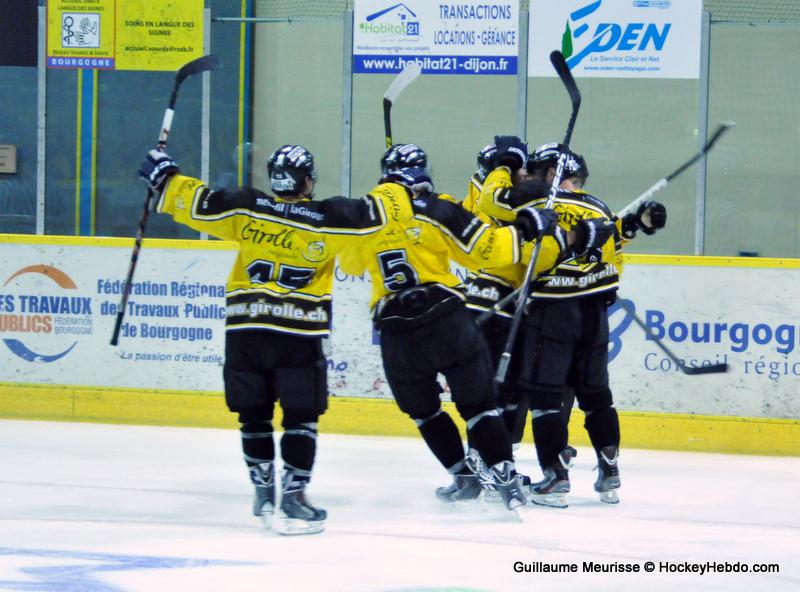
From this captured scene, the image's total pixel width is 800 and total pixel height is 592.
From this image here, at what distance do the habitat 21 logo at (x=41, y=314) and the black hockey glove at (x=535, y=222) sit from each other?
3.00m

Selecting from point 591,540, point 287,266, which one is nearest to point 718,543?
point 591,540

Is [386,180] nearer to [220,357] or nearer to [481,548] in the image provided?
[481,548]

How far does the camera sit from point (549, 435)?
15.9 feet

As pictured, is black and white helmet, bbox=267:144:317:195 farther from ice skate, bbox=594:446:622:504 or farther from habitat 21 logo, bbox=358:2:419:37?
habitat 21 logo, bbox=358:2:419:37

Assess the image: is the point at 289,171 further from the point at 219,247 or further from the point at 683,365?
the point at 219,247

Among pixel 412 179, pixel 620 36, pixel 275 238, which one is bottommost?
pixel 275 238

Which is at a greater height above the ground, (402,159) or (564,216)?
(402,159)

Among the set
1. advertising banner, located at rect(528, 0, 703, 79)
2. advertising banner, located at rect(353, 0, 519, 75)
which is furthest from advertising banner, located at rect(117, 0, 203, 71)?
advertising banner, located at rect(528, 0, 703, 79)

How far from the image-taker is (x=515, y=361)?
17.1ft

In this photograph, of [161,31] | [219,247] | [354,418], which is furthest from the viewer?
[161,31]

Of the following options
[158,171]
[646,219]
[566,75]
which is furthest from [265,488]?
[566,75]

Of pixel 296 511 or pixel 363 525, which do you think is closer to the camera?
pixel 296 511

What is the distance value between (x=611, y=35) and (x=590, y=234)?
8.01 feet

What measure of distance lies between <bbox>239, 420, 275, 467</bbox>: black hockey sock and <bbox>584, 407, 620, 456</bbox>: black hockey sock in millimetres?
1226
